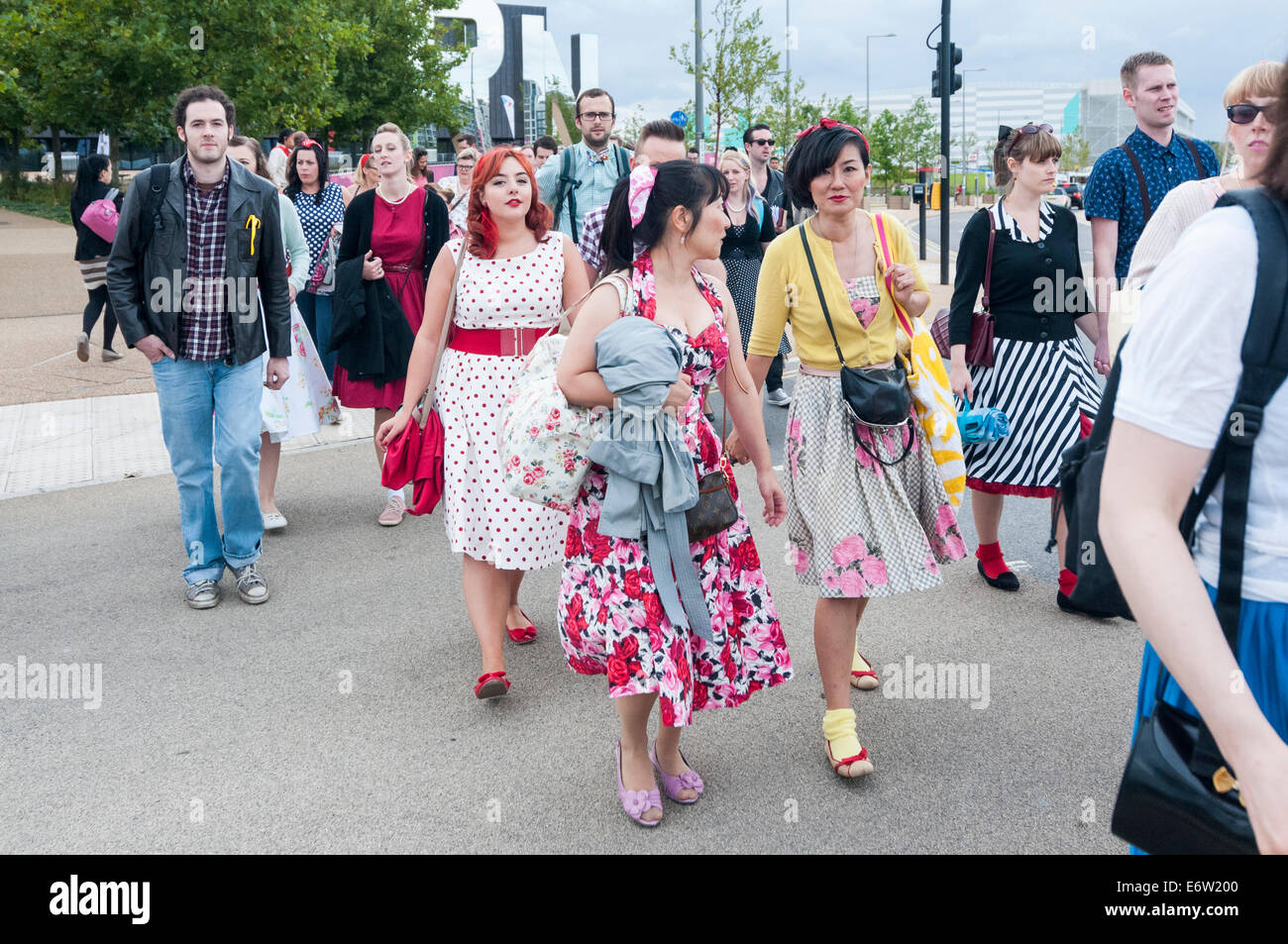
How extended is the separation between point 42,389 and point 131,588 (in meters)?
6.47

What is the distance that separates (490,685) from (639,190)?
1834 mm

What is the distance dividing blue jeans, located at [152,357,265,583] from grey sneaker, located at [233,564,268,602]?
0.14 feet

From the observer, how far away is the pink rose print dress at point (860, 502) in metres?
3.75

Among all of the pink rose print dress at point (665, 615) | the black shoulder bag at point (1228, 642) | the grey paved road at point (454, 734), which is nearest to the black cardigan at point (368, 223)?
the grey paved road at point (454, 734)

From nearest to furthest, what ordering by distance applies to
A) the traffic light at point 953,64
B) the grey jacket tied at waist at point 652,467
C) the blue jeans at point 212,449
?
1. the grey jacket tied at waist at point 652,467
2. the blue jeans at point 212,449
3. the traffic light at point 953,64

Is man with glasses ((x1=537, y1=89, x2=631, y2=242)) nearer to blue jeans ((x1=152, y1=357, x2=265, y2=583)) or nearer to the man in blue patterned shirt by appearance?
blue jeans ((x1=152, y1=357, x2=265, y2=583))

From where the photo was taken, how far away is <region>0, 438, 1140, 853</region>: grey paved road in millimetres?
3381

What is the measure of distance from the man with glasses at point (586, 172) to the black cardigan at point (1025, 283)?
8.58 feet

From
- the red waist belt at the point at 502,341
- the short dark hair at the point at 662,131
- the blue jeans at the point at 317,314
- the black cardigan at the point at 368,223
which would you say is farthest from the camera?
the blue jeans at the point at 317,314

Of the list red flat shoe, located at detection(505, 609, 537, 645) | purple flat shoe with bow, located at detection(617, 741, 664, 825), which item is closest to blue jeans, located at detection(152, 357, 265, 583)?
red flat shoe, located at detection(505, 609, 537, 645)

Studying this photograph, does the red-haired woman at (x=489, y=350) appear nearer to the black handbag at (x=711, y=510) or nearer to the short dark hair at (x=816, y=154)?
the short dark hair at (x=816, y=154)

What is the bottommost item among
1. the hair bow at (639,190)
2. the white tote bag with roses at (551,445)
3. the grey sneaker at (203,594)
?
the grey sneaker at (203,594)

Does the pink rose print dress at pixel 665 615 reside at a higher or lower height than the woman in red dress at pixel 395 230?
lower
